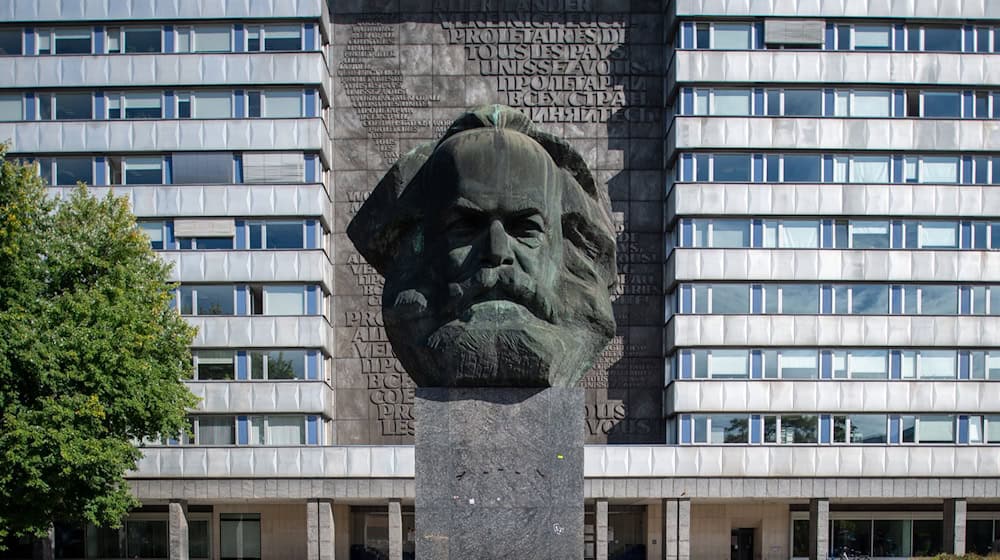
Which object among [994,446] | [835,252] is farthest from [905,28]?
[994,446]

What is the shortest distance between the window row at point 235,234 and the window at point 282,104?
470 cm

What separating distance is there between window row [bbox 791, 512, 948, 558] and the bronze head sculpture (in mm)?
37891

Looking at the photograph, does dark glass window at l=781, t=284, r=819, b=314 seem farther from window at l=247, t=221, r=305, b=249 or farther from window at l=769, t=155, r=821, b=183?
window at l=247, t=221, r=305, b=249

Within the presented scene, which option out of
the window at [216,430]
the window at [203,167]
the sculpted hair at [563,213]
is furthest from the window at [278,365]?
the sculpted hair at [563,213]

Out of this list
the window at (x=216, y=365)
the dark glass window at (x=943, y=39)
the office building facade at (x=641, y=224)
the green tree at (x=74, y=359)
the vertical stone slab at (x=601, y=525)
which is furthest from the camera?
the dark glass window at (x=943, y=39)

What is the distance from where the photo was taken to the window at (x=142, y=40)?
4103cm

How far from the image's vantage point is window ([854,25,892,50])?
134ft

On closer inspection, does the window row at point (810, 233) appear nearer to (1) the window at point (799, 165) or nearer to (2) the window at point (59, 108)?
(1) the window at point (799, 165)

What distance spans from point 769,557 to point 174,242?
99.1 ft

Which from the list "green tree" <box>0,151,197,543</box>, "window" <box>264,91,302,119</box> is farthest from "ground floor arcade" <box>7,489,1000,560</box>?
"green tree" <box>0,151,197,543</box>

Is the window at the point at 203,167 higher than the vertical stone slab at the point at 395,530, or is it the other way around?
the window at the point at 203,167

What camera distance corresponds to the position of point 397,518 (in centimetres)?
3959

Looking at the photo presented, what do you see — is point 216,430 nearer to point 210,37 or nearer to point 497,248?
point 210,37

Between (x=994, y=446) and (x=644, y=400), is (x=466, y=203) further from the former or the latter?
(x=994, y=446)
